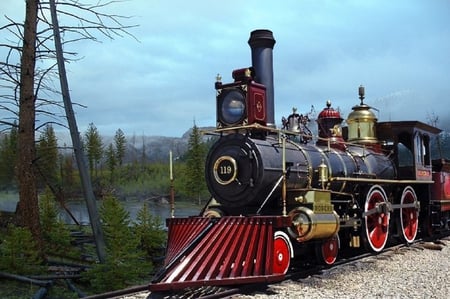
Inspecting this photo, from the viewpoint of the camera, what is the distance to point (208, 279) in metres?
6.25

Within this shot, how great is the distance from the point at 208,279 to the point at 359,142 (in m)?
7.03

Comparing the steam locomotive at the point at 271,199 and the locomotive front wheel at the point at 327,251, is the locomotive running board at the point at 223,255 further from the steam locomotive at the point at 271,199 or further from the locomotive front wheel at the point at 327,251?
the locomotive front wheel at the point at 327,251

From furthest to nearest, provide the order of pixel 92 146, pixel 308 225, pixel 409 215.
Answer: pixel 92 146, pixel 409 215, pixel 308 225

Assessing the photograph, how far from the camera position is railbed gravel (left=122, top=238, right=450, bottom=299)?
6.41 metres

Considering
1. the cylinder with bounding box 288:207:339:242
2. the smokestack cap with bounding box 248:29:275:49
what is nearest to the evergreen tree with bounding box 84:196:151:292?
the cylinder with bounding box 288:207:339:242

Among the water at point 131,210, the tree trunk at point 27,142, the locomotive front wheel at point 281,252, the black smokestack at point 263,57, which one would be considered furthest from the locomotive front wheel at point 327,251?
the water at point 131,210

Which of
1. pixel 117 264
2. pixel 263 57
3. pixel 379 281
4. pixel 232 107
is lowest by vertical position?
pixel 379 281

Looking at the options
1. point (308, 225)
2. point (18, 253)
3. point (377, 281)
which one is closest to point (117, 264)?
point (18, 253)

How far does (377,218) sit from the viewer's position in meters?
10.1

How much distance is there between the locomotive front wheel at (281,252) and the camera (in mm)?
6922

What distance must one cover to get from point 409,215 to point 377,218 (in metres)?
1.83

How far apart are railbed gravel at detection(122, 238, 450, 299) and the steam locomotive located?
28 centimetres

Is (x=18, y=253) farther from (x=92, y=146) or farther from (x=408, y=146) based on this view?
(x=92, y=146)

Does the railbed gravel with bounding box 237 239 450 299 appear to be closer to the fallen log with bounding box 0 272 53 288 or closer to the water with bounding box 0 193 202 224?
the fallen log with bounding box 0 272 53 288
